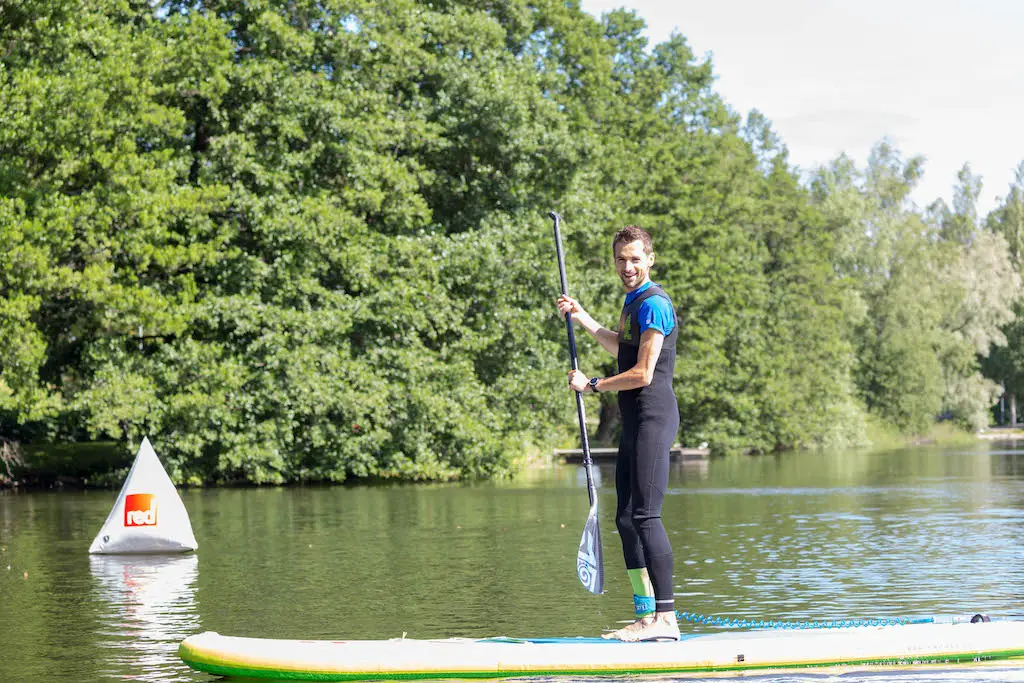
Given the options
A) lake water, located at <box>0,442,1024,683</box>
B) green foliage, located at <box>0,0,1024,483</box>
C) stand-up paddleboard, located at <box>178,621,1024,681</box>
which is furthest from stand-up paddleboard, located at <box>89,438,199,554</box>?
green foliage, located at <box>0,0,1024,483</box>

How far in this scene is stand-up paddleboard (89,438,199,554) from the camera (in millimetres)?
16828

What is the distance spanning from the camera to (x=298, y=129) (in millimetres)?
31344

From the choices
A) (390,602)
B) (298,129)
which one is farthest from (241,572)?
(298,129)

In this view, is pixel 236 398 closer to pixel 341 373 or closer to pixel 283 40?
pixel 341 373

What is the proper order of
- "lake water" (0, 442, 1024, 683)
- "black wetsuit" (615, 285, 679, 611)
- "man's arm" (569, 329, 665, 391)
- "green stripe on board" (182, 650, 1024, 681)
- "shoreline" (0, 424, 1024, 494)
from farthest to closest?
1. "shoreline" (0, 424, 1024, 494)
2. "lake water" (0, 442, 1024, 683)
3. "black wetsuit" (615, 285, 679, 611)
4. "man's arm" (569, 329, 665, 391)
5. "green stripe on board" (182, 650, 1024, 681)

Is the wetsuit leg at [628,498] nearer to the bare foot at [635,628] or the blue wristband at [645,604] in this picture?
the blue wristband at [645,604]

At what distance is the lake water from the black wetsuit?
1307 millimetres

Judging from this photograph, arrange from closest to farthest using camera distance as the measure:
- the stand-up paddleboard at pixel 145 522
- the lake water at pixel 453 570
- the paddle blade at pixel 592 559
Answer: the paddle blade at pixel 592 559
the lake water at pixel 453 570
the stand-up paddleboard at pixel 145 522

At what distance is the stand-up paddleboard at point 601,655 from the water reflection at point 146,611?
0.95 metres

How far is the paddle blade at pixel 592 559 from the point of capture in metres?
8.97

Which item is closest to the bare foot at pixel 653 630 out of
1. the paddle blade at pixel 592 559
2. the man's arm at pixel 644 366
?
the paddle blade at pixel 592 559

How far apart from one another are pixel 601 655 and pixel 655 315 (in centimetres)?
197

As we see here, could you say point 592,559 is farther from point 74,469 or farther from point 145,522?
point 74,469

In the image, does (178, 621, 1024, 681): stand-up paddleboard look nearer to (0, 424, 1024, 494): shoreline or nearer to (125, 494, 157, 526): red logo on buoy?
(125, 494, 157, 526): red logo on buoy
